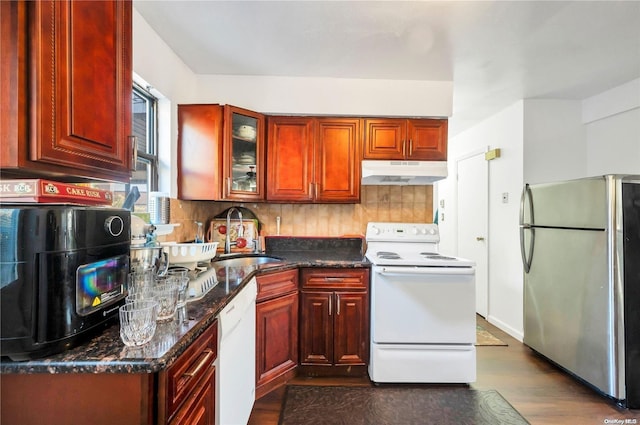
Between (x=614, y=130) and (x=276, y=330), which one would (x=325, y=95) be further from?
(x=614, y=130)

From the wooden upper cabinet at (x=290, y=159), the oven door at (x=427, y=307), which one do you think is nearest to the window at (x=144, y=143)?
the wooden upper cabinet at (x=290, y=159)

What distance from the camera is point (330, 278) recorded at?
228cm

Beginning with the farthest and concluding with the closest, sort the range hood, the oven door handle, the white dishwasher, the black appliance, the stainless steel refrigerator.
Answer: the range hood < the oven door handle < the stainless steel refrigerator < the white dishwasher < the black appliance

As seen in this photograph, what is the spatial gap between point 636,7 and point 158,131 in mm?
3035

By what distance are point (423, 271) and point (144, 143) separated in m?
2.14

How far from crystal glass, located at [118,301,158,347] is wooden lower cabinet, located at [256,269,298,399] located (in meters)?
1.06

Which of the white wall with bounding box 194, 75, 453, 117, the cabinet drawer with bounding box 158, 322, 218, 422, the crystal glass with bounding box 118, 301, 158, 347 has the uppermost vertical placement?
the white wall with bounding box 194, 75, 453, 117

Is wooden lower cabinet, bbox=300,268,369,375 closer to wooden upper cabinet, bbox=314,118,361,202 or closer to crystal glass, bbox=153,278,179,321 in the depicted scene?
wooden upper cabinet, bbox=314,118,361,202

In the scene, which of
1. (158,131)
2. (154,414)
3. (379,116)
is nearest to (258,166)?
(158,131)

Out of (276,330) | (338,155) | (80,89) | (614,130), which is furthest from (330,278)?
(614,130)

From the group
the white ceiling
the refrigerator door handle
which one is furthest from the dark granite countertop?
the refrigerator door handle

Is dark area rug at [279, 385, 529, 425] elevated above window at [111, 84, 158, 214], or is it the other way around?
window at [111, 84, 158, 214]

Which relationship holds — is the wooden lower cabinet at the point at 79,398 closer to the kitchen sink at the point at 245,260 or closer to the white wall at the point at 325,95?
the kitchen sink at the point at 245,260

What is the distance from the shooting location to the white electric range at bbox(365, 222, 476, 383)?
216cm
